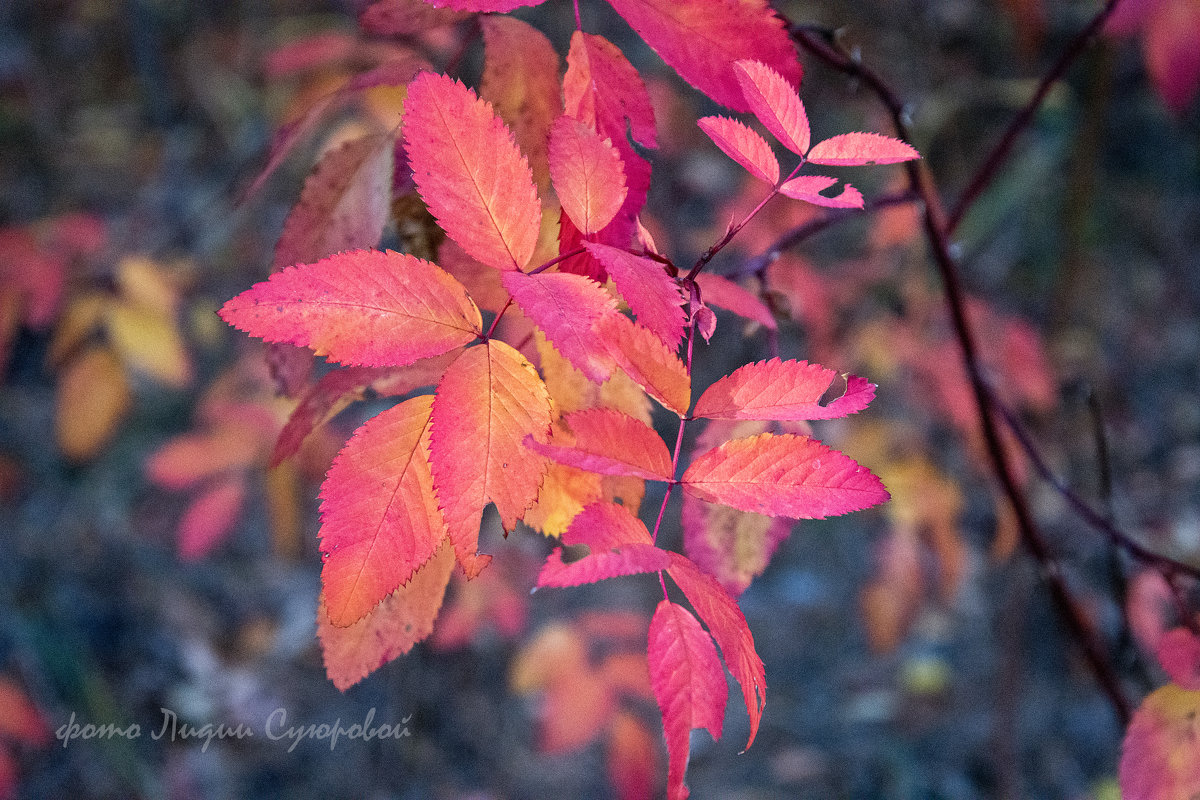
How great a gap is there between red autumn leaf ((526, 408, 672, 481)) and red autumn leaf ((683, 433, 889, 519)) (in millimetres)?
26

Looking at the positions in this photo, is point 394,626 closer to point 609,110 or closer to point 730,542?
point 730,542

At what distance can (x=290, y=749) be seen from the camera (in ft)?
5.24

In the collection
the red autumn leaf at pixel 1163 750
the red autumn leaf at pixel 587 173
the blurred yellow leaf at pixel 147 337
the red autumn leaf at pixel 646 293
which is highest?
the red autumn leaf at pixel 587 173

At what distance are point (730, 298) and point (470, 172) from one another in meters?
0.20

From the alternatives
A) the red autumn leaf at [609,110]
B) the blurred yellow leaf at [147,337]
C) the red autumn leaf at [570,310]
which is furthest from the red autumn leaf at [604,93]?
the blurred yellow leaf at [147,337]

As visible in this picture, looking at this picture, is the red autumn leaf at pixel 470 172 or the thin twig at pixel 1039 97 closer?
the red autumn leaf at pixel 470 172

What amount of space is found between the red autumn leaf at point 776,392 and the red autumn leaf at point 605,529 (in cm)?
7

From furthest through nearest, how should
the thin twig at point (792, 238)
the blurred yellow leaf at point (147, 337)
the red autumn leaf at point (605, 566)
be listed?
the blurred yellow leaf at point (147, 337)
the thin twig at point (792, 238)
the red autumn leaf at point (605, 566)

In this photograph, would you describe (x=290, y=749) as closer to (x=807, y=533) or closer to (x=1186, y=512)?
(x=807, y=533)

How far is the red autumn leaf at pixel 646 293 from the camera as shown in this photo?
1.16 ft

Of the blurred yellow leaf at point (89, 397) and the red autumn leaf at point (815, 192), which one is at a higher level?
the red autumn leaf at point (815, 192)

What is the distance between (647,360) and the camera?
38 cm

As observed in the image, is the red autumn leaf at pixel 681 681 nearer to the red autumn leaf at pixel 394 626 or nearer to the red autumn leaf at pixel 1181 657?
the red autumn leaf at pixel 394 626

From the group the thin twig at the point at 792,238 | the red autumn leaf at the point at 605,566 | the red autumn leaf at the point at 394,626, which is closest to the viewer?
the red autumn leaf at the point at 605,566
